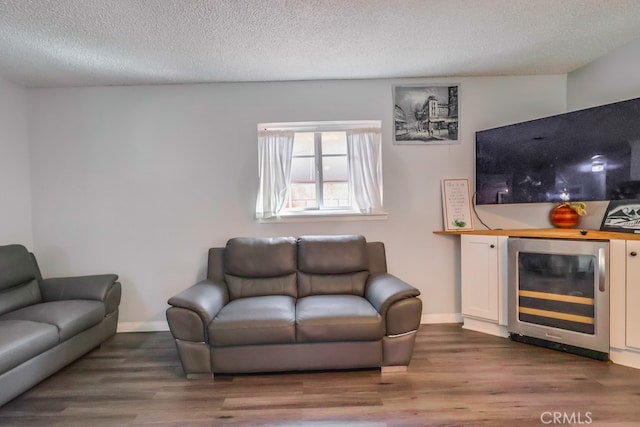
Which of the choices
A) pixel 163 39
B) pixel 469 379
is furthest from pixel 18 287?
pixel 469 379

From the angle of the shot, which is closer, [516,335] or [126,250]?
[516,335]

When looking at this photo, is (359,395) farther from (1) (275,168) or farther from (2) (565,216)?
(2) (565,216)

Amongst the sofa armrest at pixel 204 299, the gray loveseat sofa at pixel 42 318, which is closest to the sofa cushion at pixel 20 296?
the gray loveseat sofa at pixel 42 318

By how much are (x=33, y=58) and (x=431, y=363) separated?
3.88 metres

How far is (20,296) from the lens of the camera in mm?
2490

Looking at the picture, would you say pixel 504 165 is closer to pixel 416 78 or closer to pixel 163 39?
pixel 416 78

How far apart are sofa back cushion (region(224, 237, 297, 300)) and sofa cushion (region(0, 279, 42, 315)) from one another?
61.1 inches

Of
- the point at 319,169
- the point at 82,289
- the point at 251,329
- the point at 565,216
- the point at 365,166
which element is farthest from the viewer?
the point at 319,169

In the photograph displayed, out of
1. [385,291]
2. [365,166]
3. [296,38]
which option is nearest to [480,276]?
[385,291]

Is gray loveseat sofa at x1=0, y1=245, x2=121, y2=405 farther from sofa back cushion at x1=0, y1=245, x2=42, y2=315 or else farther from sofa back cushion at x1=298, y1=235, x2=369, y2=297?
sofa back cushion at x1=298, y1=235, x2=369, y2=297

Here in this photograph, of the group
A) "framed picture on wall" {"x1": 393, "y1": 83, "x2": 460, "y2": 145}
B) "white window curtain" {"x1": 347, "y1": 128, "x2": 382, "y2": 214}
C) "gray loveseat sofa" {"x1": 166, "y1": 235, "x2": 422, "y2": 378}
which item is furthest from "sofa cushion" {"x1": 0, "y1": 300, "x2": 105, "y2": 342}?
"framed picture on wall" {"x1": 393, "y1": 83, "x2": 460, "y2": 145}

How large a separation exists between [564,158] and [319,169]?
2.08m

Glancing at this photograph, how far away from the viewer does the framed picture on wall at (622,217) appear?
2346 mm

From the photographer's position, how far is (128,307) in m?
3.08
